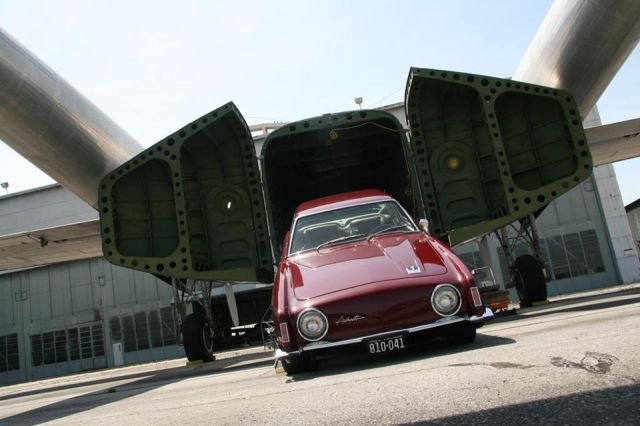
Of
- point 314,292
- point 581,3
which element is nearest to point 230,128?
point 314,292

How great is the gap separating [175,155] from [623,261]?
2263cm

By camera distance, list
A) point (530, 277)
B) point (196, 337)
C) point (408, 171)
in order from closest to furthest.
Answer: point (408, 171) → point (196, 337) → point (530, 277)

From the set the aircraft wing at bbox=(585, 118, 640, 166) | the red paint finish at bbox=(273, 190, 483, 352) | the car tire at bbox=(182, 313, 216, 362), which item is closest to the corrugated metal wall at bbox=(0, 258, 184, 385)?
the car tire at bbox=(182, 313, 216, 362)

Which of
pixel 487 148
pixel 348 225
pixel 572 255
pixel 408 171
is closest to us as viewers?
pixel 348 225

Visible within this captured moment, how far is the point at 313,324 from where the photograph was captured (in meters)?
4.12

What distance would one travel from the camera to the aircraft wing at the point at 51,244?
1123 cm

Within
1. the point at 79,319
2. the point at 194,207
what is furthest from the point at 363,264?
the point at 79,319

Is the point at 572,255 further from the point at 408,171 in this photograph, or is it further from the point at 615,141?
the point at 408,171

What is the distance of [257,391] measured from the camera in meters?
4.14

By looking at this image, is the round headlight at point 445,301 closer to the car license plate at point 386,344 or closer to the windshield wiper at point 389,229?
the car license plate at point 386,344

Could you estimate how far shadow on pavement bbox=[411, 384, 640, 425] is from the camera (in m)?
1.94

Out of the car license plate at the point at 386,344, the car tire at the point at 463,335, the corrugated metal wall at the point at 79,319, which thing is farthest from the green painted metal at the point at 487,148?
the corrugated metal wall at the point at 79,319

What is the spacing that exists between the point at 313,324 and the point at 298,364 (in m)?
0.54

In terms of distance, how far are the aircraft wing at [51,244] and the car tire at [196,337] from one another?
301 cm
